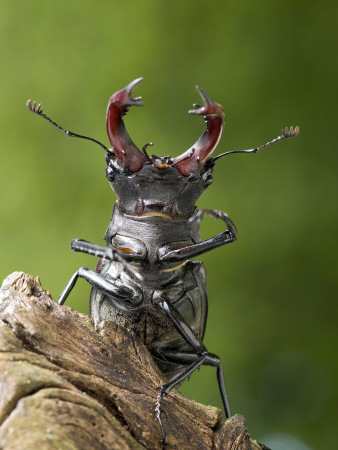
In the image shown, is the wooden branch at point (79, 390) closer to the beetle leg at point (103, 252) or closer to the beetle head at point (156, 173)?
the beetle leg at point (103, 252)

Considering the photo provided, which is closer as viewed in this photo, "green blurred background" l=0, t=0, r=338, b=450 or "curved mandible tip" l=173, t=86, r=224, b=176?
"curved mandible tip" l=173, t=86, r=224, b=176

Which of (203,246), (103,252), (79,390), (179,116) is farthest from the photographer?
(179,116)

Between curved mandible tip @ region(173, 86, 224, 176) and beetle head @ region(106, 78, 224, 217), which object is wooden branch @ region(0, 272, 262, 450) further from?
curved mandible tip @ region(173, 86, 224, 176)

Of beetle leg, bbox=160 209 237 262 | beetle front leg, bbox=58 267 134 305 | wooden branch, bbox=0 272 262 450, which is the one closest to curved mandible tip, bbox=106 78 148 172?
beetle leg, bbox=160 209 237 262

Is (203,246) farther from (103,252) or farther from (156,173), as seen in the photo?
(103,252)

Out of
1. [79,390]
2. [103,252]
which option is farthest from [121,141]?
[79,390]

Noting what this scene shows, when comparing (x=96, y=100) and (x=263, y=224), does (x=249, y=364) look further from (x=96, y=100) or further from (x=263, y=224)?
(x=96, y=100)

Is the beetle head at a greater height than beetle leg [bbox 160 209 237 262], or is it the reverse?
the beetle head
